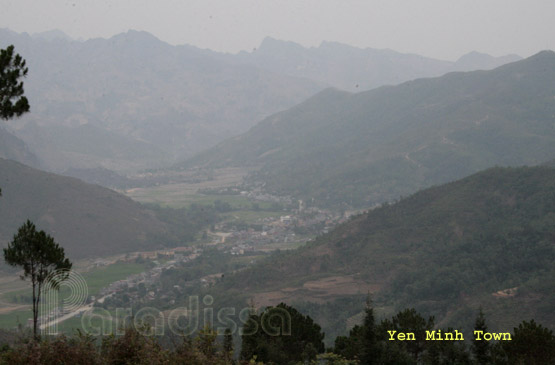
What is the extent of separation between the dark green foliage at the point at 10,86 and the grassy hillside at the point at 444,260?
28.7 meters

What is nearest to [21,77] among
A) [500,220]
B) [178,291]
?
[178,291]

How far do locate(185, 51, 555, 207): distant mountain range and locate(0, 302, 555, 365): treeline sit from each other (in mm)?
78395

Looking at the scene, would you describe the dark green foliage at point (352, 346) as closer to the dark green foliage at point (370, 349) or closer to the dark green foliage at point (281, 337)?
the dark green foliage at point (370, 349)

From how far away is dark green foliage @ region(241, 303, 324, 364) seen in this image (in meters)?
19.2

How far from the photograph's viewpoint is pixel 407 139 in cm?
11875

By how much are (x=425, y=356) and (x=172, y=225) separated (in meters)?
70.3

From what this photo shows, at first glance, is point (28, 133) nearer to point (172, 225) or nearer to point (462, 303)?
point (172, 225)

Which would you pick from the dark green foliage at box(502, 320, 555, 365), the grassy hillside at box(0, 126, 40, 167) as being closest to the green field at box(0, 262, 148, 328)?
the dark green foliage at box(502, 320, 555, 365)

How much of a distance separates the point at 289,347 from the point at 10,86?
46.3 feet

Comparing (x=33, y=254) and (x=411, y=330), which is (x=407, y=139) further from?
(x=33, y=254)

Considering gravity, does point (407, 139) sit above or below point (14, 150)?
below

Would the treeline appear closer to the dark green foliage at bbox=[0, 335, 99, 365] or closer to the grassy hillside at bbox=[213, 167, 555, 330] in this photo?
the dark green foliage at bbox=[0, 335, 99, 365]

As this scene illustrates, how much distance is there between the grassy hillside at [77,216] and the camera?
7112cm

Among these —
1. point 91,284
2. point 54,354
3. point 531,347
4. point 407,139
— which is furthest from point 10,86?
point 407,139
